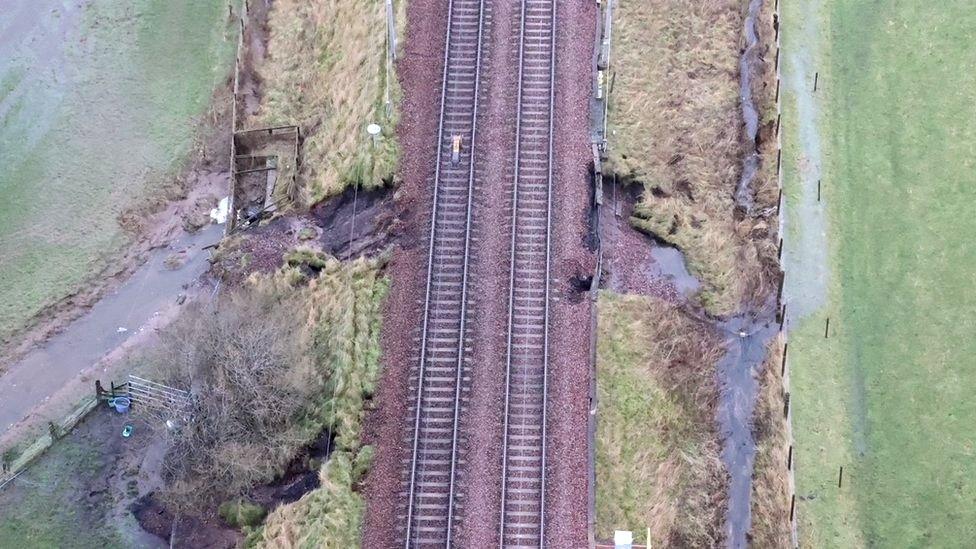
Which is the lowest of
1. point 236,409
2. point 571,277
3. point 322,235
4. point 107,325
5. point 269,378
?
point 236,409

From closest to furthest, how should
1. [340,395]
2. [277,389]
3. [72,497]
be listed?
[340,395] → [277,389] → [72,497]

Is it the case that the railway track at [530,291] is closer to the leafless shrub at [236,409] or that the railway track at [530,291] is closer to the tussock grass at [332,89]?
the tussock grass at [332,89]

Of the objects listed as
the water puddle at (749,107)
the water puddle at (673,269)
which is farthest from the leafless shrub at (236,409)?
the water puddle at (749,107)

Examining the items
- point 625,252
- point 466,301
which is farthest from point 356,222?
point 625,252

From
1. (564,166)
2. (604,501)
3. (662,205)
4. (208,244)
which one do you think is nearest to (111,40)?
(208,244)

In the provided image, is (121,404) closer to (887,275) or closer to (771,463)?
(771,463)

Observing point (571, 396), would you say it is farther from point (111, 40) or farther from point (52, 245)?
point (111, 40)

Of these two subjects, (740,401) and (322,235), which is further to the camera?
(322,235)
